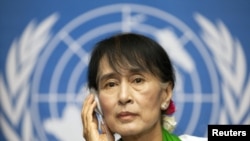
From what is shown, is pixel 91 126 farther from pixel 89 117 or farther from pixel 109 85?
pixel 109 85

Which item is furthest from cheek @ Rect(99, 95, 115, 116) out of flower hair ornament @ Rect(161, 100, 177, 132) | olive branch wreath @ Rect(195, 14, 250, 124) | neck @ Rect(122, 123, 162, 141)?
olive branch wreath @ Rect(195, 14, 250, 124)

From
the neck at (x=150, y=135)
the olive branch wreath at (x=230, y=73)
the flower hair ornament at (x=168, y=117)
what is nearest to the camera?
the neck at (x=150, y=135)

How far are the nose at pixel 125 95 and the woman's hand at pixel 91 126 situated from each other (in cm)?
21

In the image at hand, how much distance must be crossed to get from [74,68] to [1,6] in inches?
19.6


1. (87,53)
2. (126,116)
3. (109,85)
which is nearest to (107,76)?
(109,85)

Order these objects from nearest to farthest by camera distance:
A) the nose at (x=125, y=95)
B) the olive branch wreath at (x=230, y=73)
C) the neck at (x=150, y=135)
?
the nose at (x=125, y=95), the neck at (x=150, y=135), the olive branch wreath at (x=230, y=73)

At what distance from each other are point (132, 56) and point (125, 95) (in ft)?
0.41

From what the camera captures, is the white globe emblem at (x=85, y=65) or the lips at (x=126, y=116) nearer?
the lips at (x=126, y=116)

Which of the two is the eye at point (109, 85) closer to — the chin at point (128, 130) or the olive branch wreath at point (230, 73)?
the chin at point (128, 130)

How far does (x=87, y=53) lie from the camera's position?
2066 millimetres

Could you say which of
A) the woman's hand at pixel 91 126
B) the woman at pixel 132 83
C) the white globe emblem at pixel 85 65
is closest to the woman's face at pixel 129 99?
the woman at pixel 132 83

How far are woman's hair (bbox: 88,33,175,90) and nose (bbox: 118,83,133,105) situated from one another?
0.05 meters

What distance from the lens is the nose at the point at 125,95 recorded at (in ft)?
3.89

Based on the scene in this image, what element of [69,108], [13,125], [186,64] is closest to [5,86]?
[13,125]
